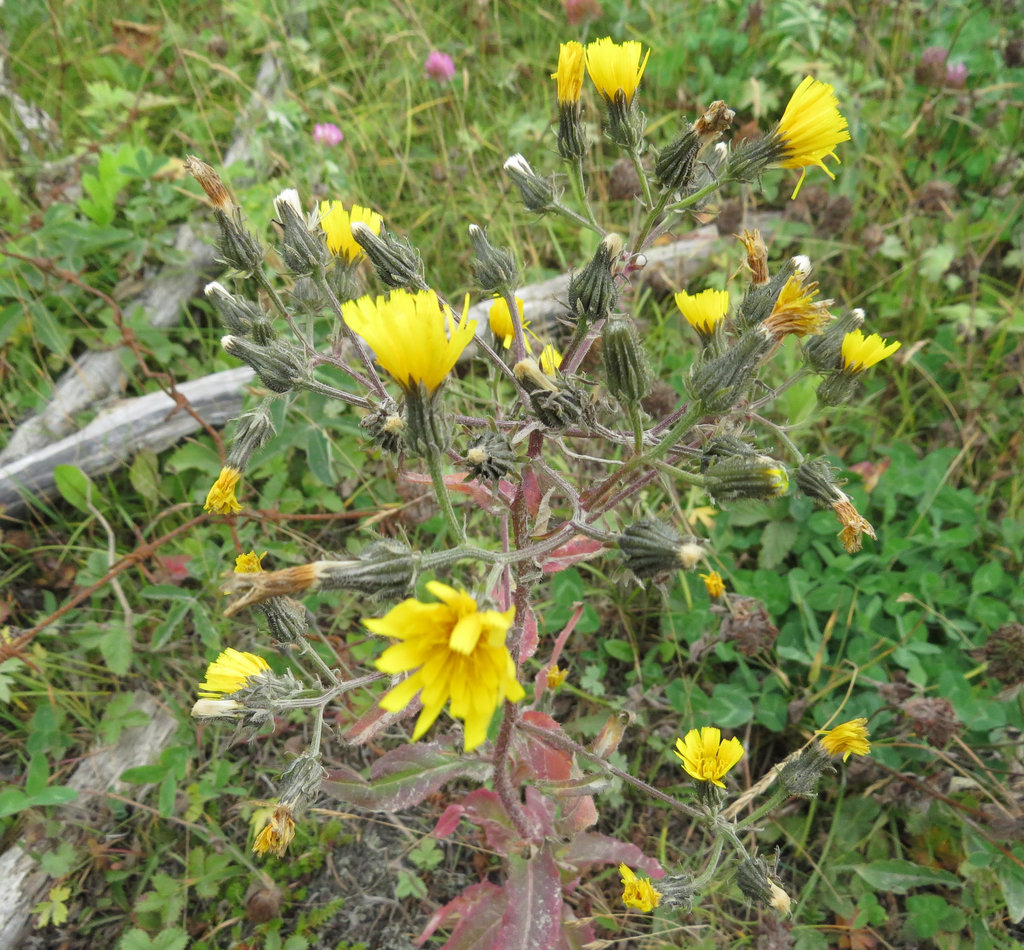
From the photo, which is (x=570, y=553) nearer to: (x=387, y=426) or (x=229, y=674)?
(x=387, y=426)

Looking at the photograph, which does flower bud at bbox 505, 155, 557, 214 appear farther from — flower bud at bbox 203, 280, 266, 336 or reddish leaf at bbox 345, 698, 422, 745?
reddish leaf at bbox 345, 698, 422, 745

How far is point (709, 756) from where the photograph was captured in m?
2.01

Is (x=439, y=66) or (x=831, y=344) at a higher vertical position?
(x=439, y=66)

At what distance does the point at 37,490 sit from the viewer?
3.16 m

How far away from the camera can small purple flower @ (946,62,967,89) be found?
4188 millimetres

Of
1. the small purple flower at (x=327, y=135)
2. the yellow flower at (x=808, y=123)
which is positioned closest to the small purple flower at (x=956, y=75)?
the yellow flower at (x=808, y=123)

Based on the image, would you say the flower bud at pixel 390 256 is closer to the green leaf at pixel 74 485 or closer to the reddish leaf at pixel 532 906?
the reddish leaf at pixel 532 906

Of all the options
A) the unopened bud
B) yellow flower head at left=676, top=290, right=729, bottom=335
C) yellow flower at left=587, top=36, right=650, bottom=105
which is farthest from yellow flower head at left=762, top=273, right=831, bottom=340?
the unopened bud

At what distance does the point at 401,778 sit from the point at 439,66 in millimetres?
3993

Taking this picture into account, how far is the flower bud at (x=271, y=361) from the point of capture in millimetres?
1810

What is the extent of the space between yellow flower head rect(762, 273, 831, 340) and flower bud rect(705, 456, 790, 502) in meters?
A: 0.50

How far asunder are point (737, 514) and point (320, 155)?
308 centimetres

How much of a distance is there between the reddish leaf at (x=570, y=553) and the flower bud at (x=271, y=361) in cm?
84

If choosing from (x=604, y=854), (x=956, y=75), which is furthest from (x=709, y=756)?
(x=956, y=75)
